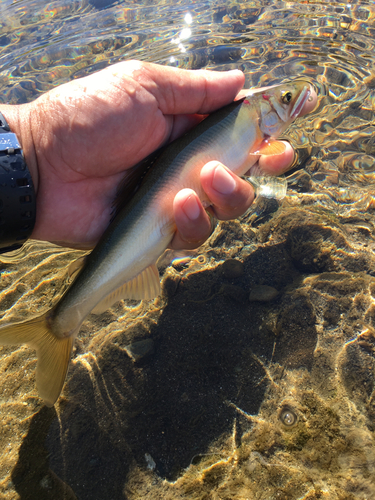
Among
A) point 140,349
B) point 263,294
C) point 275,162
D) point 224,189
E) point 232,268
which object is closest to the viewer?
point 224,189

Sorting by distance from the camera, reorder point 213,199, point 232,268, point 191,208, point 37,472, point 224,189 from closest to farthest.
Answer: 1. point 37,472
2. point 191,208
3. point 224,189
4. point 213,199
5. point 232,268

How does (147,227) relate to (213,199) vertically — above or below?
above

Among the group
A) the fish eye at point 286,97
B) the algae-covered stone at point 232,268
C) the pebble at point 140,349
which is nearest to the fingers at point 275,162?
the fish eye at point 286,97

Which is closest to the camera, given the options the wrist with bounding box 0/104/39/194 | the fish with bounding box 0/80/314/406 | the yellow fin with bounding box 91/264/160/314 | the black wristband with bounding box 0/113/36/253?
the fish with bounding box 0/80/314/406

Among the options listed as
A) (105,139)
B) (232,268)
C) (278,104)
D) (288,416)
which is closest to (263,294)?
(232,268)

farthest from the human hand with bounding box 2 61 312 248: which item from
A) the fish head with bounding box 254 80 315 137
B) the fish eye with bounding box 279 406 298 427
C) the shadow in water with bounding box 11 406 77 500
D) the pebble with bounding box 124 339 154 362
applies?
the shadow in water with bounding box 11 406 77 500

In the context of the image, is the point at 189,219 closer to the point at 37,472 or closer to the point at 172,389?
the point at 172,389

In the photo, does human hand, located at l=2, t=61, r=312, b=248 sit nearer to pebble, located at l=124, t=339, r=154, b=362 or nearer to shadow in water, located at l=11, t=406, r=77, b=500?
pebble, located at l=124, t=339, r=154, b=362
